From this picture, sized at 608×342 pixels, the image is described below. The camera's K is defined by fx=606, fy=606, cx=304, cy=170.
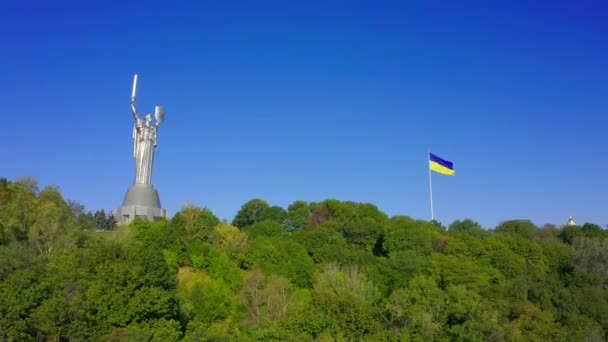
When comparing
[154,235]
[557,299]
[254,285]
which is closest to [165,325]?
[254,285]

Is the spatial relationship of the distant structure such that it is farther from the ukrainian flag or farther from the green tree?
the ukrainian flag

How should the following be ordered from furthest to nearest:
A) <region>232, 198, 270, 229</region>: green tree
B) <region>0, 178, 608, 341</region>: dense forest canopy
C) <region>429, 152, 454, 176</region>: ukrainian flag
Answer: <region>232, 198, 270, 229</region>: green tree < <region>429, 152, 454, 176</region>: ukrainian flag < <region>0, 178, 608, 341</region>: dense forest canopy

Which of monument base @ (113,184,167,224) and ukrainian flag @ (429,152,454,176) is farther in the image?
ukrainian flag @ (429,152,454,176)

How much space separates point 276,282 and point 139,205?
44.0 feet

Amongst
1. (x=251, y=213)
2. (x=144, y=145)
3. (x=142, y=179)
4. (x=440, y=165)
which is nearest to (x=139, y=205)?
(x=142, y=179)

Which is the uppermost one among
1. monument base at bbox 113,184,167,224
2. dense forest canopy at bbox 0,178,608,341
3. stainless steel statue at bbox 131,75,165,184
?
stainless steel statue at bbox 131,75,165,184

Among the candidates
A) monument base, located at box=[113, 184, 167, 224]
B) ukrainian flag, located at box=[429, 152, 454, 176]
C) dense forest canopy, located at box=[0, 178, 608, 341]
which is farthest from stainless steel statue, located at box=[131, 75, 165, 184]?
ukrainian flag, located at box=[429, 152, 454, 176]

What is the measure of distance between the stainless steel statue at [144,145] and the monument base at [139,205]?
2.03ft

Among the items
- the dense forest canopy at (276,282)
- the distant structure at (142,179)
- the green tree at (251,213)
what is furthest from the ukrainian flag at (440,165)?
the distant structure at (142,179)

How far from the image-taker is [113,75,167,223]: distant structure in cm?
4231

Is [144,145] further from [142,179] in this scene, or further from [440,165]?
[440,165]

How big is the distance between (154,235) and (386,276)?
51.6 ft

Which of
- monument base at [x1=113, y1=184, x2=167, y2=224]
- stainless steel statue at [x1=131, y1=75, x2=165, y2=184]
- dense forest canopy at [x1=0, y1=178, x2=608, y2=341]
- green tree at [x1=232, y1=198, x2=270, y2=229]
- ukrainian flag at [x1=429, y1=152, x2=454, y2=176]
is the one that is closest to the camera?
dense forest canopy at [x1=0, y1=178, x2=608, y2=341]

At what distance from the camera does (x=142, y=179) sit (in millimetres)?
43344
